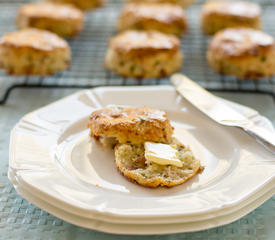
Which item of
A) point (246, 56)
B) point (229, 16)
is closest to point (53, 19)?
point (229, 16)

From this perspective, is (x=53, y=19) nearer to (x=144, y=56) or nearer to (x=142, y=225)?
(x=144, y=56)

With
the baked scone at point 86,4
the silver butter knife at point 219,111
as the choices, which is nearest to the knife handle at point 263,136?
the silver butter knife at point 219,111

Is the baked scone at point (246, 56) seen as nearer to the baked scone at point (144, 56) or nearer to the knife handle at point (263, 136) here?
the baked scone at point (144, 56)

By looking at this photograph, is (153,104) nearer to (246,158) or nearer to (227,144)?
(227,144)

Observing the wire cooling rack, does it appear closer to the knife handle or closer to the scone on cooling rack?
the scone on cooling rack

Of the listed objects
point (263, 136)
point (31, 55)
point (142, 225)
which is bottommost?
point (31, 55)

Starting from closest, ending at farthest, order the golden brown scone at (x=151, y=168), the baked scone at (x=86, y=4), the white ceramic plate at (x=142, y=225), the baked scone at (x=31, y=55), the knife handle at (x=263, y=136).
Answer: the white ceramic plate at (x=142, y=225) < the golden brown scone at (x=151, y=168) < the knife handle at (x=263, y=136) < the baked scone at (x=31, y=55) < the baked scone at (x=86, y=4)
